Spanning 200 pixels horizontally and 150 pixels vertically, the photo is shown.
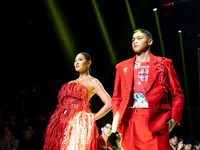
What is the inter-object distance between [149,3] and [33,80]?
3.37m

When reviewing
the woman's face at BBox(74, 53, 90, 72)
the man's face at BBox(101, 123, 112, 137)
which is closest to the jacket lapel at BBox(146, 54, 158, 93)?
the woman's face at BBox(74, 53, 90, 72)

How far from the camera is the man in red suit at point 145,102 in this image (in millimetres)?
2186

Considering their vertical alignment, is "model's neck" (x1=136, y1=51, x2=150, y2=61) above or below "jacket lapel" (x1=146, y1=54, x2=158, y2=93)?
above

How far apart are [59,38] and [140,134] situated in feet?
13.2

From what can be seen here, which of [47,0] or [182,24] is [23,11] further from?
[182,24]

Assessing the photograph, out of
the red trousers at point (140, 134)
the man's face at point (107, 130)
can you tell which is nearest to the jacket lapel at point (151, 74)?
the red trousers at point (140, 134)

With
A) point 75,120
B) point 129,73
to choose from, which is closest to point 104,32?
point 75,120

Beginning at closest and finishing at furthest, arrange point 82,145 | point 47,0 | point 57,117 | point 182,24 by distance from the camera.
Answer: point 82,145
point 57,117
point 47,0
point 182,24

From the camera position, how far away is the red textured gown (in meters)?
2.82

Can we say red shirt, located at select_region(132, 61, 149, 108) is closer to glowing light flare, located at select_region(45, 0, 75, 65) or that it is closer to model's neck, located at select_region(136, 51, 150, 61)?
model's neck, located at select_region(136, 51, 150, 61)

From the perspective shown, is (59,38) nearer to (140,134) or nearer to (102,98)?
(102,98)

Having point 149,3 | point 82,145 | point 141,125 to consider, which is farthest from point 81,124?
point 149,3

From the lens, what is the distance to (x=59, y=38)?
5789 millimetres

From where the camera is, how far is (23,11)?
5.39m
